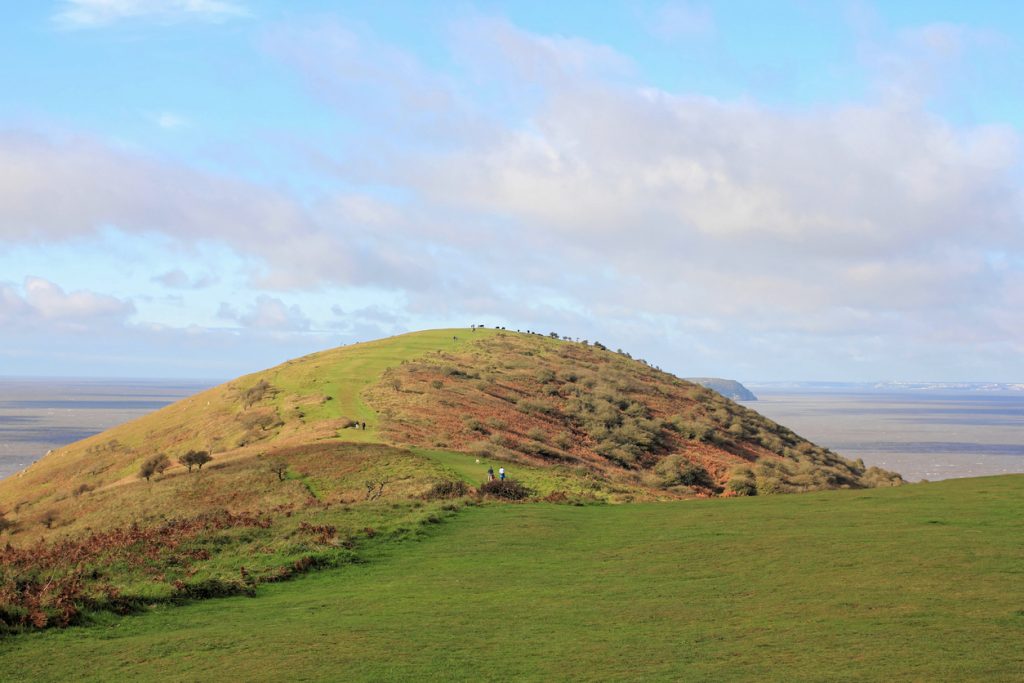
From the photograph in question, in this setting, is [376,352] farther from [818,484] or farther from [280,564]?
[280,564]

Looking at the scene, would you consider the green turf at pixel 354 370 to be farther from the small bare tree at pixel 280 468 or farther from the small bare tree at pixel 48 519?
the small bare tree at pixel 48 519

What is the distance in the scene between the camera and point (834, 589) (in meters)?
20.3

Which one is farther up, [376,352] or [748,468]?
[376,352]

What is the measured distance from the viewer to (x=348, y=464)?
43.8 meters

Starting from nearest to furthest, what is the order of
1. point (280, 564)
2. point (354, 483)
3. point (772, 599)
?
point (772, 599), point (280, 564), point (354, 483)

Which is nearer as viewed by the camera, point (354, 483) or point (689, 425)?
point (354, 483)

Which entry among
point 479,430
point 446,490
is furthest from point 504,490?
point 479,430

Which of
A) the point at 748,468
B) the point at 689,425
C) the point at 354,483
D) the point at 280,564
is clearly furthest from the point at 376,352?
the point at 280,564

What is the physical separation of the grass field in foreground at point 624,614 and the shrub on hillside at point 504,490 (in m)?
8.60

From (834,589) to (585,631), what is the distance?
6728 millimetres

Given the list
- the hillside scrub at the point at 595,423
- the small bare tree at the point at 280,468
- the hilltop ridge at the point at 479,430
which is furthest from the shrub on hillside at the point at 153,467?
the hillside scrub at the point at 595,423

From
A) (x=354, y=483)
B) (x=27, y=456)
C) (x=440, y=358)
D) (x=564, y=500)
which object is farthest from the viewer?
(x=27, y=456)

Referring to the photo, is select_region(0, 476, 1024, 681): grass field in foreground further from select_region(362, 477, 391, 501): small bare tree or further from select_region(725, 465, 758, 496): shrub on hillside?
select_region(725, 465, 758, 496): shrub on hillside

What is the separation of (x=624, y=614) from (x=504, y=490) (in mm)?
20286
